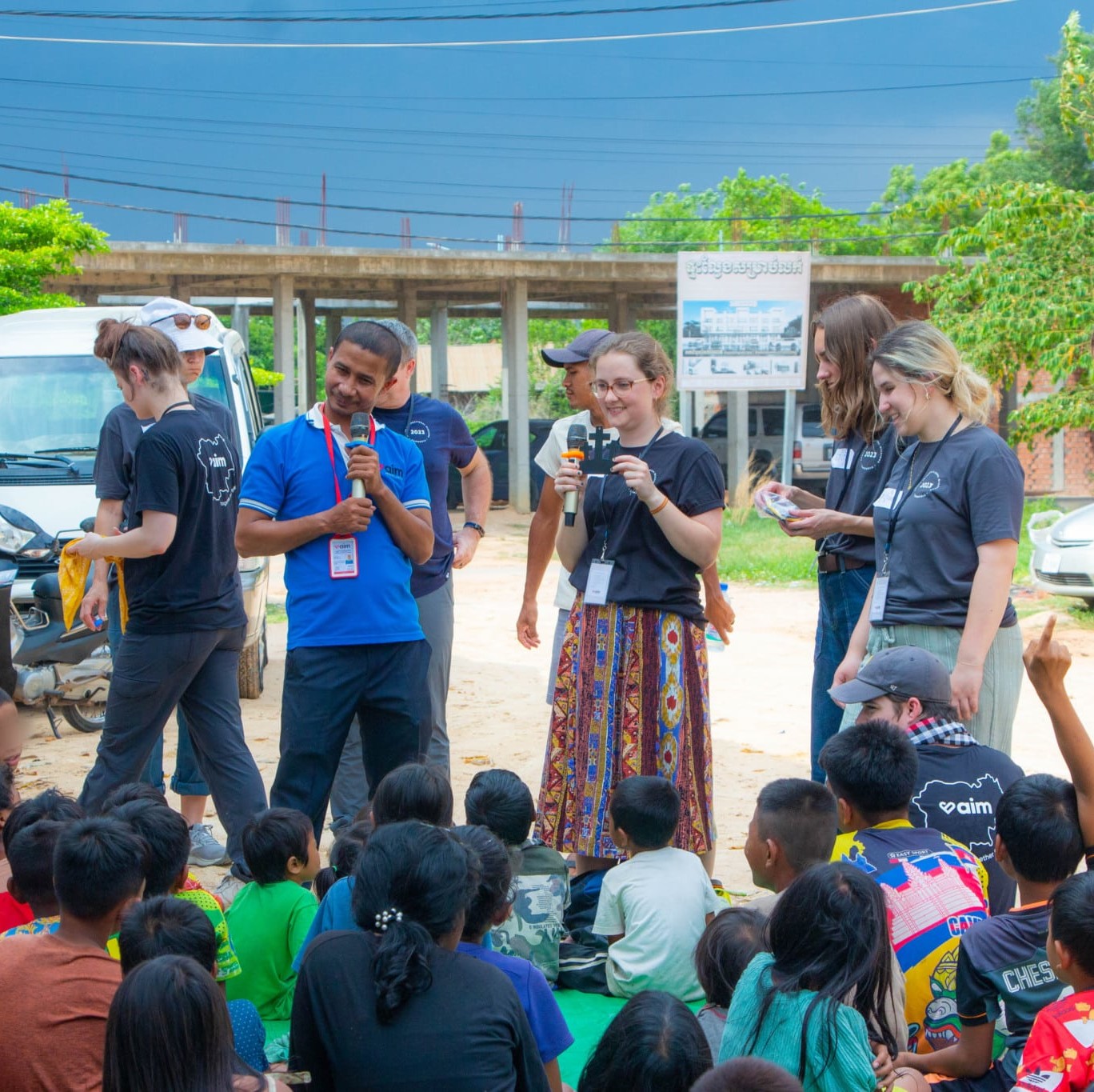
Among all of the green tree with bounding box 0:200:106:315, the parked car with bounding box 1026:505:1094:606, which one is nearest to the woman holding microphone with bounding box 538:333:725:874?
the parked car with bounding box 1026:505:1094:606

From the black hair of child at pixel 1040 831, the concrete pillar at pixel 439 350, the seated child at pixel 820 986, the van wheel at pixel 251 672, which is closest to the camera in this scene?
the seated child at pixel 820 986

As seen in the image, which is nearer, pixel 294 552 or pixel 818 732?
pixel 294 552

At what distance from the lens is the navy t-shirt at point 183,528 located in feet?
14.9

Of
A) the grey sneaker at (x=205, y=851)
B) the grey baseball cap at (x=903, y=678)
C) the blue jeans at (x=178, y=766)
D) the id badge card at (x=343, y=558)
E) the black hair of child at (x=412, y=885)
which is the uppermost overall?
the id badge card at (x=343, y=558)

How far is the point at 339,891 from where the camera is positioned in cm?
296

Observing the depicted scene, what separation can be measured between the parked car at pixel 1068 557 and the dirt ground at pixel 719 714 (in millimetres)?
383

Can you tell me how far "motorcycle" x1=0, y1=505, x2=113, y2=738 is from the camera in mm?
6711

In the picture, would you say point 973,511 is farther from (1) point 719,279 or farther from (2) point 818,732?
(1) point 719,279

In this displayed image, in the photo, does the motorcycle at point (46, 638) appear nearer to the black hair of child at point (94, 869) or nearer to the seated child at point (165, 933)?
the black hair of child at point (94, 869)

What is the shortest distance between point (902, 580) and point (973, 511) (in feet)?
1.00

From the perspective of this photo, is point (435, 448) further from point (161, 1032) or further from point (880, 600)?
point (161, 1032)

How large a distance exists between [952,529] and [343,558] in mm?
1882

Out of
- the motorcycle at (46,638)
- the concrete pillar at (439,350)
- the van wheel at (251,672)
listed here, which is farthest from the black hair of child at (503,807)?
the concrete pillar at (439,350)

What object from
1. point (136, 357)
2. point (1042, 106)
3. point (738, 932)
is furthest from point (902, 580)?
point (1042, 106)
